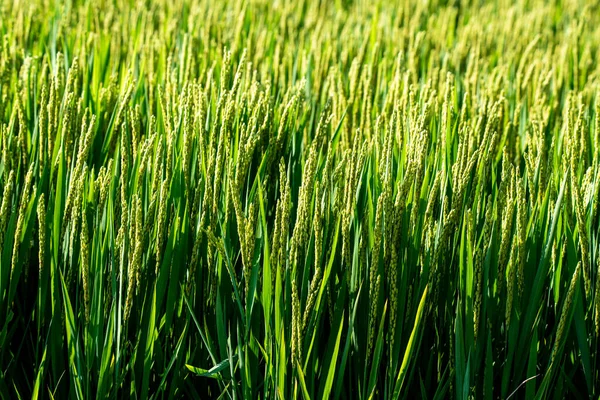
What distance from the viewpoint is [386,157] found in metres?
1.71

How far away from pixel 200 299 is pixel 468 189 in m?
0.67

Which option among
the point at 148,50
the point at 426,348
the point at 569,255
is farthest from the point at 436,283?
the point at 148,50

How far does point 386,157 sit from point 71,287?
72 centimetres

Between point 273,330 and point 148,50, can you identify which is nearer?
point 273,330

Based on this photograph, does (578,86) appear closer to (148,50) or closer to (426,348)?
(148,50)

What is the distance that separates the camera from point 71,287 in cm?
168

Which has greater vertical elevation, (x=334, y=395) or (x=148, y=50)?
(x=148, y=50)

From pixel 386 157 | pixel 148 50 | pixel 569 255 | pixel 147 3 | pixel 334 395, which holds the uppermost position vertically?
pixel 147 3

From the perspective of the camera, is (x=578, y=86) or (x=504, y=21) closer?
(x=578, y=86)

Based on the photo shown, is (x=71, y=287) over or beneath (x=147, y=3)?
beneath

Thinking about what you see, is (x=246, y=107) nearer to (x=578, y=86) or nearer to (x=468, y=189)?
(x=468, y=189)

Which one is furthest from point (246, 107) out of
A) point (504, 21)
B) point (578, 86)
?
point (504, 21)

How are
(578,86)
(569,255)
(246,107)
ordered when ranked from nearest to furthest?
(569,255)
(246,107)
(578,86)

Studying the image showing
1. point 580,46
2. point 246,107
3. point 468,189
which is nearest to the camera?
point 468,189
